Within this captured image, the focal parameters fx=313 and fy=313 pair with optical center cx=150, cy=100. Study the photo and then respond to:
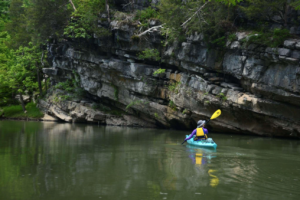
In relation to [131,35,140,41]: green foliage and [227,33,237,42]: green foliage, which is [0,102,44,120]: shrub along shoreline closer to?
[131,35,140,41]: green foliage

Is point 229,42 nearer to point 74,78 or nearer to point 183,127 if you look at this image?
point 183,127

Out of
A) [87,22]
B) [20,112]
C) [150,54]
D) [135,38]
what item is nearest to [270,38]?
[150,54]

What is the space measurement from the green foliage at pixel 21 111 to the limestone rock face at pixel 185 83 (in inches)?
90.2

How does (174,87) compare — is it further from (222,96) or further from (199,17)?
(199,17)

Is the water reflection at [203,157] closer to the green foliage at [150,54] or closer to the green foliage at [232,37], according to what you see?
the green foliage at [232,37]

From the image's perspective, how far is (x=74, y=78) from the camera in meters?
31.5

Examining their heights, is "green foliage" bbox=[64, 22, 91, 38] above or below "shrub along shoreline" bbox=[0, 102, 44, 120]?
above

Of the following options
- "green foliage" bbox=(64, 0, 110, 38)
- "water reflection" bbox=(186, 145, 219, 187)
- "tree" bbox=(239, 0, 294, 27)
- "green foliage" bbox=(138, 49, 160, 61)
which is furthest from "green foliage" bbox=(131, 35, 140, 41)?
"water reflection" bbox=(186, 145, 219, 187)

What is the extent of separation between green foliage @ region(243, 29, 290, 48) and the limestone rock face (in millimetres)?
326

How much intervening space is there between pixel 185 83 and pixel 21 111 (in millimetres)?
21449

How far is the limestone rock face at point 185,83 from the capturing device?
1772 cm

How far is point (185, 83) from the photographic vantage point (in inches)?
884

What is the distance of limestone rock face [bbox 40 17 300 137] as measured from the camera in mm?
17719

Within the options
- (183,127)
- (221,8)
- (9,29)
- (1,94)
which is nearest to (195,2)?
(221,8)
